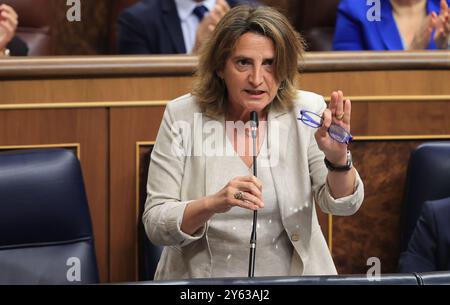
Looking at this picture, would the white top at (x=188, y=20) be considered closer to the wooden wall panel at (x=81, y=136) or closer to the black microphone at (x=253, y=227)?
the wooden wall panel at (x=81, y=136)

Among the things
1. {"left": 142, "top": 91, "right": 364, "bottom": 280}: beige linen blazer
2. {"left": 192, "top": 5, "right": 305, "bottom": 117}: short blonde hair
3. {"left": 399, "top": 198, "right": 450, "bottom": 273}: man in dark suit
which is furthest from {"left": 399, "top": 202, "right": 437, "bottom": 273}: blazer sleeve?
{"left": 192, "top": 5, "right": 305, "bottom": 117}: short blonde hair

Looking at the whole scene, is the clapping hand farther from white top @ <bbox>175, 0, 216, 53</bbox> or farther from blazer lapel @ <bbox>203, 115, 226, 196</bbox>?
blazer lapel @ <bbox>203, 115, 226, 196</bbox>

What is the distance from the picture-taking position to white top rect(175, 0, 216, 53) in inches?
61.1

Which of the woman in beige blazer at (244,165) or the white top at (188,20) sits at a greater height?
the white top at (188,20)

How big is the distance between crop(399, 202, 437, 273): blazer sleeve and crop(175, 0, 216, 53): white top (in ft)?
1.77

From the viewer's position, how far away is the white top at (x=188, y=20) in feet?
5.09

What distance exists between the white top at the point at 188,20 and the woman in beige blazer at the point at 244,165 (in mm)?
449

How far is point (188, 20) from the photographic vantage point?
156 cm

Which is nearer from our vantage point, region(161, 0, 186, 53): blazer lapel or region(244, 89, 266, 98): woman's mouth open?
region(244, 89, 266, 98): woman's mouth open

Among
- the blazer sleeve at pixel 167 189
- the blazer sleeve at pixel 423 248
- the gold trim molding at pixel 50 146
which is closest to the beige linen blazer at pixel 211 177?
the blazer sleeve at pixel 167 189

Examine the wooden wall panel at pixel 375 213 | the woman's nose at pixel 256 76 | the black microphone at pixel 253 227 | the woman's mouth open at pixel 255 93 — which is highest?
the woman's nose at pixel 256 76

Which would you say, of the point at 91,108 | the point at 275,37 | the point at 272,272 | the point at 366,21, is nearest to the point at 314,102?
the point at 275,37

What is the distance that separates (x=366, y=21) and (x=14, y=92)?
576 mm
